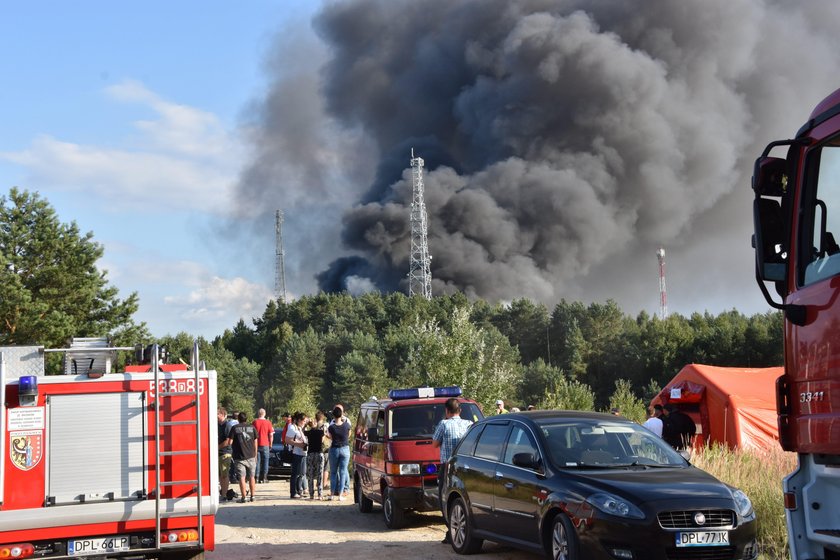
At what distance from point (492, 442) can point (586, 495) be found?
213 cm

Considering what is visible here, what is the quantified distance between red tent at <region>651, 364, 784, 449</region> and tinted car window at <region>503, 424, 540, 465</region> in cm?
881

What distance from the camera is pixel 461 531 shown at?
9891mm

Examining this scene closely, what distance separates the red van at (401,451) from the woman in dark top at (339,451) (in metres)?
1.00

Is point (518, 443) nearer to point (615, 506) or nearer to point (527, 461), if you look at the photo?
point (527, 461)

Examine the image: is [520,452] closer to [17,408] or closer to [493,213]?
[17,408]

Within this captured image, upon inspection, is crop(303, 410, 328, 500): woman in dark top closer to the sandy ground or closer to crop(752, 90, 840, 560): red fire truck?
the sandy ground

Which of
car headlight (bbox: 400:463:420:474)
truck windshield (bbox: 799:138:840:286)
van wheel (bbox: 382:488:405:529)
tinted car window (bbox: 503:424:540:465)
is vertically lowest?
van wheel (bbox: 382:488:405:529)

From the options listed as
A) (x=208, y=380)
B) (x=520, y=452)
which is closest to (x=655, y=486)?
(x=520, y=452)

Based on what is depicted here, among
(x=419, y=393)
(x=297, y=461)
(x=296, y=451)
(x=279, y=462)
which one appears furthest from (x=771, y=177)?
(x=279, y=462)

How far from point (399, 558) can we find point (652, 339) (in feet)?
231

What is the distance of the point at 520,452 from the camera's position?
8.98 metres

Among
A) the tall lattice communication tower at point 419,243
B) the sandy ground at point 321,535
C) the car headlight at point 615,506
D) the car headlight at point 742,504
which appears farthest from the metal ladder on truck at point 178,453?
the tall lattice communication tower at point 419,243

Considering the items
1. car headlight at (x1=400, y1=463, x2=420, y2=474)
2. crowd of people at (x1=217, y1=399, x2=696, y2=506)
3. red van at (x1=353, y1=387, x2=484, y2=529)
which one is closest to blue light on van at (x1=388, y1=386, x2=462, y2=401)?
red van at (x1=353, y1=387, x2=484, y2=529)

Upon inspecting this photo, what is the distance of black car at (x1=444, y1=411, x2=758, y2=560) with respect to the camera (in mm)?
7371
